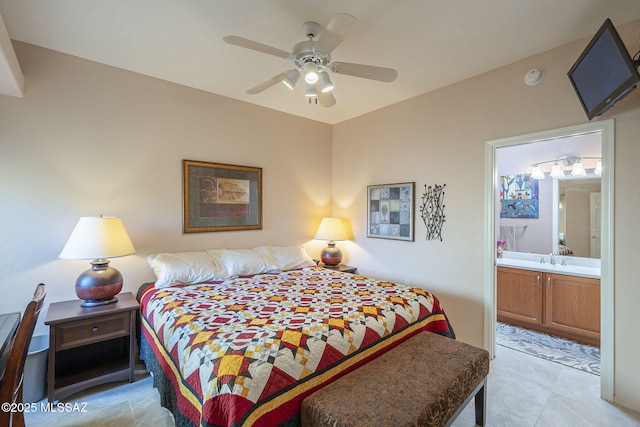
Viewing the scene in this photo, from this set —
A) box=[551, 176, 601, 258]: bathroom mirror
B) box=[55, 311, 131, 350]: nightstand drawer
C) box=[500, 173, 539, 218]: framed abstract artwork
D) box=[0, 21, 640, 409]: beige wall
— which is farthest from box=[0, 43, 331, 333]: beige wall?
box=[551, 176, 601, 258]: bathroom mirror

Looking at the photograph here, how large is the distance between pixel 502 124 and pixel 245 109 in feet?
9.14

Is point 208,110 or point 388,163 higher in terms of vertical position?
point 208,110

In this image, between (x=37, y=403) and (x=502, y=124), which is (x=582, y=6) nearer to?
(x=502, y=124)

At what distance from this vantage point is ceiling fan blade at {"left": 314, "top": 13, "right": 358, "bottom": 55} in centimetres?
157

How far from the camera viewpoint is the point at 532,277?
3.46 metres

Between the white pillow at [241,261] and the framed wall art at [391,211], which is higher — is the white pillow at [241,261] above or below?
below

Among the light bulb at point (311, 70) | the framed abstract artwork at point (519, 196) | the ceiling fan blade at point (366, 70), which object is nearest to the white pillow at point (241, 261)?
the light bulb at point (311, 70)

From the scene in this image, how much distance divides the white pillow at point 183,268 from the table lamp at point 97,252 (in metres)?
0.34

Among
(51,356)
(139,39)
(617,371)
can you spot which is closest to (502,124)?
(617,371)

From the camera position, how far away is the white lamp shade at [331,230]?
13.2 ft

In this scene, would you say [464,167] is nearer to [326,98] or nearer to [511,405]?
[326,98]

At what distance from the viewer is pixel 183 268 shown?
9.18ft

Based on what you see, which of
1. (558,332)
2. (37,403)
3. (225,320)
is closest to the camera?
(225,320)

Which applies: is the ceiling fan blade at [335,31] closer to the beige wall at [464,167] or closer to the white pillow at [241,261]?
the beige wall at [464,167]
